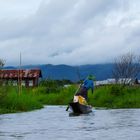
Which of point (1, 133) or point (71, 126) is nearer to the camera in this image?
point (1, 133)

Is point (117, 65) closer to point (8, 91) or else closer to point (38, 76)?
point (38, 76)

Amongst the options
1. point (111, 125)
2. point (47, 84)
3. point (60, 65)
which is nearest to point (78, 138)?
point (111, 125)

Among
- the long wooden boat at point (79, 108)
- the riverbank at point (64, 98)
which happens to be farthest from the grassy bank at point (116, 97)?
the long wooden boat at point (79, 108)

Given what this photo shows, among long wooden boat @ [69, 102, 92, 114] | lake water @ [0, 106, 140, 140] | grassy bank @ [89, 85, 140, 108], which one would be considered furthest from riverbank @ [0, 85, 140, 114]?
lake water @ [0, 106, 140, 140]

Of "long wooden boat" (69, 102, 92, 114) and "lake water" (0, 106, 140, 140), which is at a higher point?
"long wooden boat" (69, 102, 92, 114)

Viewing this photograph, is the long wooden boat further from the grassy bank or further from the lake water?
the grassy bank

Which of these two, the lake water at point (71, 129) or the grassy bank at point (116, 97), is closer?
the lake water at point (71, 129)

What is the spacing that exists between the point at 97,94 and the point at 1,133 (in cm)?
2560

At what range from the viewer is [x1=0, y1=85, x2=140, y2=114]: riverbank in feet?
115

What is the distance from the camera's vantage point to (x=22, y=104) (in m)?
37.2

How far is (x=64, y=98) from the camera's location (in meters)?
51.4

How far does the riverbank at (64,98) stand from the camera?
3519 cm

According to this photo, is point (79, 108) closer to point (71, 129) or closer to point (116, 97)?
point (71, 129)

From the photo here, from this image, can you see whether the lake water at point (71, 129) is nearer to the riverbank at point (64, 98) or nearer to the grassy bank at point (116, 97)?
the riverbank at point (64, 98)
